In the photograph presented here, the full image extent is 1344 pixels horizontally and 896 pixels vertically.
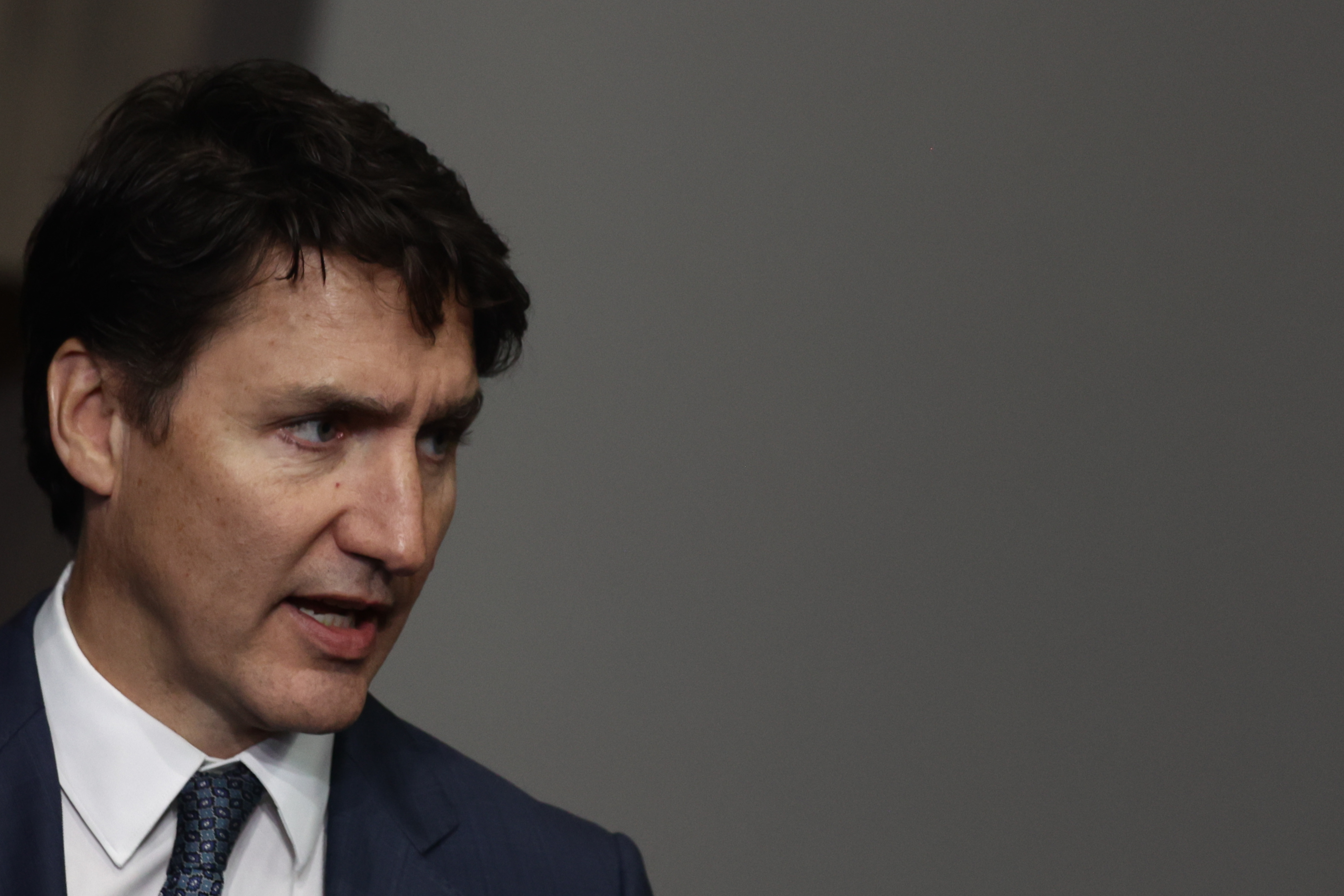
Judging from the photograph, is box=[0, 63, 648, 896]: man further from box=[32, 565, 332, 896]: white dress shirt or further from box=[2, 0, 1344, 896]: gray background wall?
box=[2, 0, 1344, 896]: gray background wall

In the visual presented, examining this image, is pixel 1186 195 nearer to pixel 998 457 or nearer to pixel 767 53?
pixel 998 457

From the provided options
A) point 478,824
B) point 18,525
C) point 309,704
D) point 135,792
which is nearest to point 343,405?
point 309,704

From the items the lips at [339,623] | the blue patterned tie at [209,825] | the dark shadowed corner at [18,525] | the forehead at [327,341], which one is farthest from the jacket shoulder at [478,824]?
the dark shadowed corner at [18,525]

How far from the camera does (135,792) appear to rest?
1.70 meters

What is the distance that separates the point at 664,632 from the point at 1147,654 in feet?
2.52

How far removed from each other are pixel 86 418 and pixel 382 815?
549mm

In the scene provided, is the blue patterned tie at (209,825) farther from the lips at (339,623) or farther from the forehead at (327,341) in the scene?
the forehead at (327,341)

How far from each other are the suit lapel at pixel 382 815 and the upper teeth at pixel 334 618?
26cm

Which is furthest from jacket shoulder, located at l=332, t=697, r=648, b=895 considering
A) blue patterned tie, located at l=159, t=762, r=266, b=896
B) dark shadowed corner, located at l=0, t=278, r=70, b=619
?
dark shadowed corner, located at l=0, t=278, r=70, b=619

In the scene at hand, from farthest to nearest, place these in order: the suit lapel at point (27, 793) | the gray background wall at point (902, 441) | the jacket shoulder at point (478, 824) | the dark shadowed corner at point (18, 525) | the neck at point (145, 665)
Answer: the gray background wall at point (902, 441)
the dark shadowed corner at point (18, 525)
the jacket shoulder at point (478, 824)
the neck at point (145, 665)
the suit lapel at point (27, 793)

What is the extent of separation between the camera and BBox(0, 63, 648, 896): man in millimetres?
1654

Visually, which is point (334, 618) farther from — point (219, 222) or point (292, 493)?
point (219, 222)

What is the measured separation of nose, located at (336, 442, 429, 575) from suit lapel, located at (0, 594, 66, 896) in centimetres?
37

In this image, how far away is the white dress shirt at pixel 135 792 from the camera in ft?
5.53
